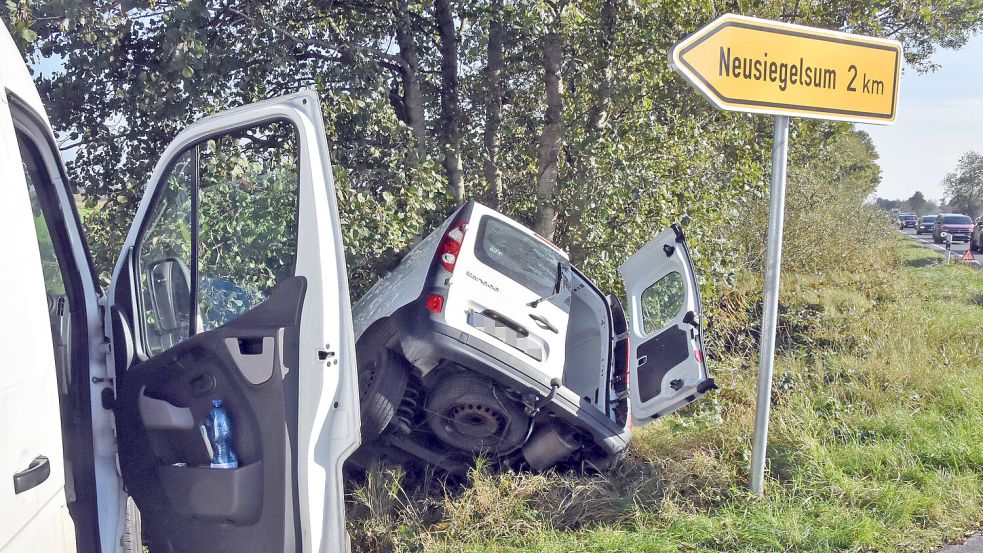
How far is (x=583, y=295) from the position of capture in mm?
5512

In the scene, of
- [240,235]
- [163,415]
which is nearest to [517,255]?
[240,235]

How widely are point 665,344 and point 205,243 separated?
8.65 ft

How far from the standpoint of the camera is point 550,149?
6949 millimetres

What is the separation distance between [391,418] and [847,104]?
2.96 meters

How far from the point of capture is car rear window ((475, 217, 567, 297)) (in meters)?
4.48

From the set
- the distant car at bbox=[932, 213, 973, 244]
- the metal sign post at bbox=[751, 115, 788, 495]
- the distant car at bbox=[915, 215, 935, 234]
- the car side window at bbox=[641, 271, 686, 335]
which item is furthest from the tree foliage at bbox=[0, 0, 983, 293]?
the distant car at bbox=[915, 215, 935, 234]

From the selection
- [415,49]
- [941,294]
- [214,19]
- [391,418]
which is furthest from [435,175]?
[941,294]

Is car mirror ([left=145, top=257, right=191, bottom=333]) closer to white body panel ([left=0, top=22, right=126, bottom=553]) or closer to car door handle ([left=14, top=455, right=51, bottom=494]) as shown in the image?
white body panel ([left=0, top=22, right=126, bottom=553])

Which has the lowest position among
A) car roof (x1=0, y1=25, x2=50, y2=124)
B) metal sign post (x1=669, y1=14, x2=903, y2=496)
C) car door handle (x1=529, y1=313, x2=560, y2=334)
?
car door handle (x1=529, y1=313, x2=560, y2=334)

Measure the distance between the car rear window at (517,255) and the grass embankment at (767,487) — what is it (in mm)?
1138

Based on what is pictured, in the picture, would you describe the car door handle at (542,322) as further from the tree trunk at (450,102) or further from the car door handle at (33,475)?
the car door handle at (33,475)

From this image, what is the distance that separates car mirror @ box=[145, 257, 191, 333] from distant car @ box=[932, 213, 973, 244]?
40.6m

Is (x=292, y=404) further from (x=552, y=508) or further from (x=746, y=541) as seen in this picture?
(x=746, y=541)

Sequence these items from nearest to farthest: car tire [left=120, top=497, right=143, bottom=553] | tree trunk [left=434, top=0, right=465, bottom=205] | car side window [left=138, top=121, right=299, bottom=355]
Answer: car tire [left=120, top=497, right=143, bottom=553] → car side window [left=138, top=121, right=299, bottom=355] → tree trunk [left=434, top=0, right=465, bottom=205]
